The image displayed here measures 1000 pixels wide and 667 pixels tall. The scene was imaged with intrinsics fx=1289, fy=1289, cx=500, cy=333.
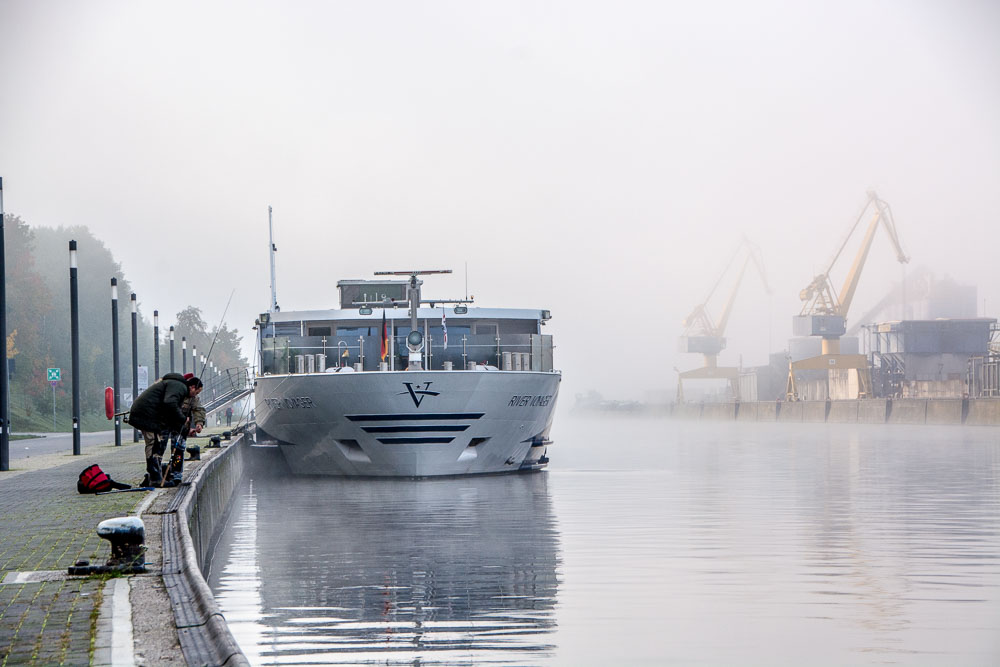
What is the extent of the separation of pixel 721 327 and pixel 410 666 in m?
170

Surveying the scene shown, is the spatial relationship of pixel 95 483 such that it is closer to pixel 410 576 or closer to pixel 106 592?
pixel 410 576

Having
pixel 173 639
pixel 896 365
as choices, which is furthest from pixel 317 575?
pixel 896 365

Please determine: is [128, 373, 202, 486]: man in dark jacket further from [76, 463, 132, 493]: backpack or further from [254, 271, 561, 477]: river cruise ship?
[254, 271, 561, 477]: river cruise ship

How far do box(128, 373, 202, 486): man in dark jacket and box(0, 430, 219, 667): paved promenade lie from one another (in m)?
1.65

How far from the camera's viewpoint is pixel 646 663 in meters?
9.68

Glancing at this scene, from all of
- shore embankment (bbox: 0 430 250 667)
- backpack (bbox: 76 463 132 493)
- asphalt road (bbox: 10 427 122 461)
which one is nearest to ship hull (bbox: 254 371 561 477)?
asphalt road (bbox: 10 427 122 461)

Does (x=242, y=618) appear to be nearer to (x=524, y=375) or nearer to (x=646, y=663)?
(x=646, y=663)

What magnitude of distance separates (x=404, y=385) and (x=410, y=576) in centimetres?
1485

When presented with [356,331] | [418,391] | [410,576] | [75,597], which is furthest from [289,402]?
[75,597]

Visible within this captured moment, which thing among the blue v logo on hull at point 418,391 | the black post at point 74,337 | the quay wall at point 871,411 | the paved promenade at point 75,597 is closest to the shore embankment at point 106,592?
the paved promenade at point 75,597

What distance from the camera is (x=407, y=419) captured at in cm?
2980

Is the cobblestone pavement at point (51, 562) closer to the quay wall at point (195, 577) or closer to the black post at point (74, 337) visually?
the quay wall at point (195, 577)

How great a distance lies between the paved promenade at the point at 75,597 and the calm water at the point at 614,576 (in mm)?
1325

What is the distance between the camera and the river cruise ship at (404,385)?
97.7 ft
